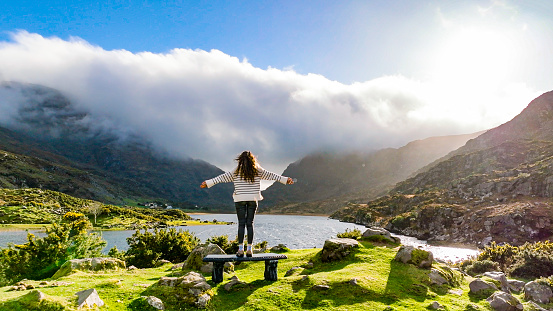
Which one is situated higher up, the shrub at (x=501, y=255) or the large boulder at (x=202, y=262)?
the large boulder at (x=202, y=262)

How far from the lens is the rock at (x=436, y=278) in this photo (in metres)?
10.6

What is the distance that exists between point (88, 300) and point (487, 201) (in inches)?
4038

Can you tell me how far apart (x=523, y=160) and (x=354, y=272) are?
141447 millimetres

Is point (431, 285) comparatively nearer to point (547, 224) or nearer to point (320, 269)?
point (320, 269)

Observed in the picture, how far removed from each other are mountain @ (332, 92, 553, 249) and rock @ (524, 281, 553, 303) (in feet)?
215

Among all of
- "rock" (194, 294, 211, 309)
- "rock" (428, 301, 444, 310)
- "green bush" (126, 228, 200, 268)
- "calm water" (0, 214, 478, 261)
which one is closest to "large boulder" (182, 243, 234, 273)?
"rock" (194, 294, 211, 309)

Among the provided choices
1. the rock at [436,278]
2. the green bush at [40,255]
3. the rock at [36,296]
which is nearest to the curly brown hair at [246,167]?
the rock at [36,296]

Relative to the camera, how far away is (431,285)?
1039 centimetres

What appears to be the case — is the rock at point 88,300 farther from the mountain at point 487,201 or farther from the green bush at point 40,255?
the mountain at point 487,201

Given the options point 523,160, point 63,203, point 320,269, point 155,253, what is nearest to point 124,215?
point 63,203

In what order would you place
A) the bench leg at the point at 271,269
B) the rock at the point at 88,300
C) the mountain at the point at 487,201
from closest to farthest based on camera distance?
1. the rock at the point at 88,300
2. the bench leg at the point at 271,269
3. the mountain at the point at 487,201

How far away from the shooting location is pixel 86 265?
12820 millimetres

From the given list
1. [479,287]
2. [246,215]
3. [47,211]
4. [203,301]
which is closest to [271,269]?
[246,215]

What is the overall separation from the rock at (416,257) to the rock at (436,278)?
0.62 metres
